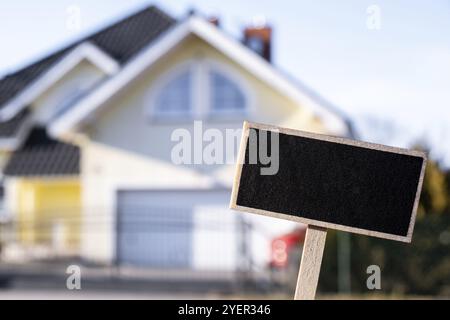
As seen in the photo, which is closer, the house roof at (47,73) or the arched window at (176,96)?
the arched window at (176,96)

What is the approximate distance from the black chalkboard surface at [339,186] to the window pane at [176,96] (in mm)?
14874

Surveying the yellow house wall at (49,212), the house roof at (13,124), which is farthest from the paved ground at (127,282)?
the house roof at (13,124)

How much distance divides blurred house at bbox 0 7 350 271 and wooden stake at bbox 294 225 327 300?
13072 mm

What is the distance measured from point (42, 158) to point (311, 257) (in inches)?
696

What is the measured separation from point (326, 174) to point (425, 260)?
11.6 m

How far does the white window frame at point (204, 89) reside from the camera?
57.7ft

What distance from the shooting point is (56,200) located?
20641 millimetres

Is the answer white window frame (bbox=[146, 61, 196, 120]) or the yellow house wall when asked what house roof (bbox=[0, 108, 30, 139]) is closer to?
the yellow house wall

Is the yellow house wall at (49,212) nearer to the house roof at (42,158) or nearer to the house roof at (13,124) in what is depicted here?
the house roof at (42,158)

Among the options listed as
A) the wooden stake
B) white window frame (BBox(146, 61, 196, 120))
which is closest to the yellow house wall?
white window frame (BBox(146, 61, 196, 120))

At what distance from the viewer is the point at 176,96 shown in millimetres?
17984
